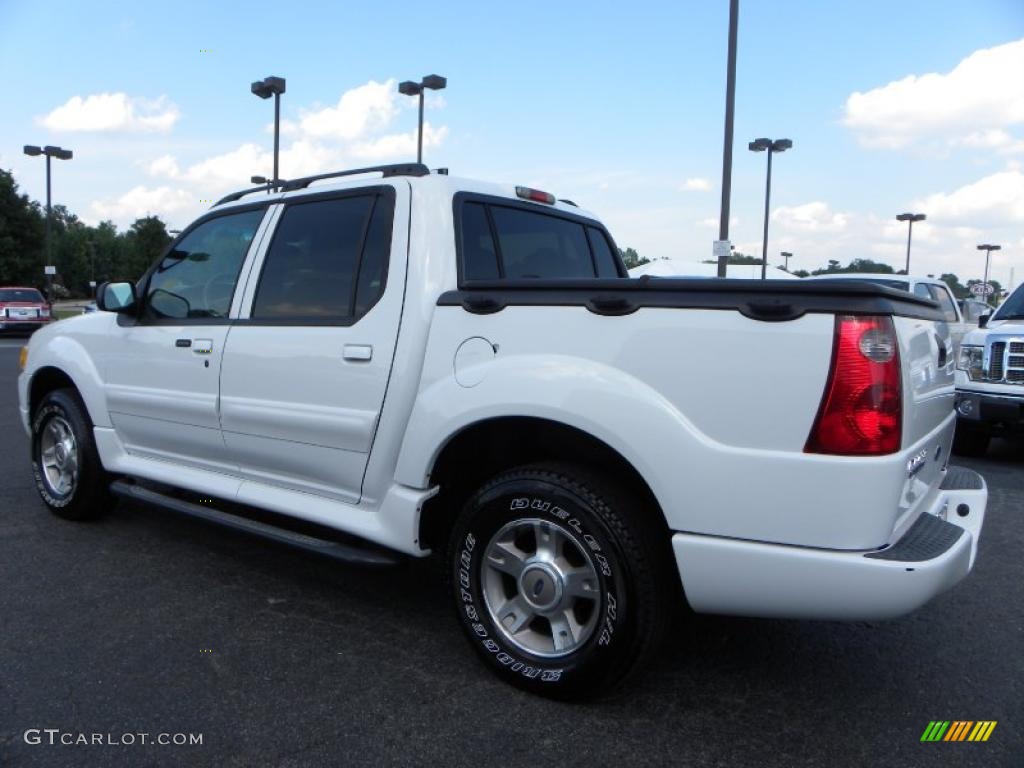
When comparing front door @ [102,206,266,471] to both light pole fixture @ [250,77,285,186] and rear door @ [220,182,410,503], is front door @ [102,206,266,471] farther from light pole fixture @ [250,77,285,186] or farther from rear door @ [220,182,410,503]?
light pole fixture @ [250,77,285,186]

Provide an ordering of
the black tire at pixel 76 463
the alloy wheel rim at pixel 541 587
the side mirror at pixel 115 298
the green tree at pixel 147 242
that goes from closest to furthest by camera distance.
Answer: the alloy wheel rim at pixel 541 587, the side mirror at pixel 115 298, the black tire at pixel 76 463, the green tree at pixel 147 242

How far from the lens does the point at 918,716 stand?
8.85 ft

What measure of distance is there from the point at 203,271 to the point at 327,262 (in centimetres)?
96

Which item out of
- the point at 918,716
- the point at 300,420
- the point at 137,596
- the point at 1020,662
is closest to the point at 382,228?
the point at 300,420

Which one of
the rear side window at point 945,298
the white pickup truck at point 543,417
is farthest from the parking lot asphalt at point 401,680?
the rear side window at point 945,298

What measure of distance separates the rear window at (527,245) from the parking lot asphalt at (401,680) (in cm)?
156

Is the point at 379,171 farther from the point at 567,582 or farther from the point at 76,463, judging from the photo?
the point at 76,463

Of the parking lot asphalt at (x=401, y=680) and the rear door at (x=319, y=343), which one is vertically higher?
the rear door at (x=319, y=343)

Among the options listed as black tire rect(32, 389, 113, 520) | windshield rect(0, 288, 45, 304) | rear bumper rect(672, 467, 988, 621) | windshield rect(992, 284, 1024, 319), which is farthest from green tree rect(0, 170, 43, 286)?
rear bumper rect(672, 467, 988, 621)

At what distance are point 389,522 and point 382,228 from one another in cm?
119

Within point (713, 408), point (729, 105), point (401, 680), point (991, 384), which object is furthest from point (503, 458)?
point (729, 105)

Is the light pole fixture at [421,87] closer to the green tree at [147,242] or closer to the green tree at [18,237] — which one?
the green tree at [18,237]

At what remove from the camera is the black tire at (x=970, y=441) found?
7.34 metres

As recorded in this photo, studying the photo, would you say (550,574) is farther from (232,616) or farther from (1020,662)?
(1020,662)
